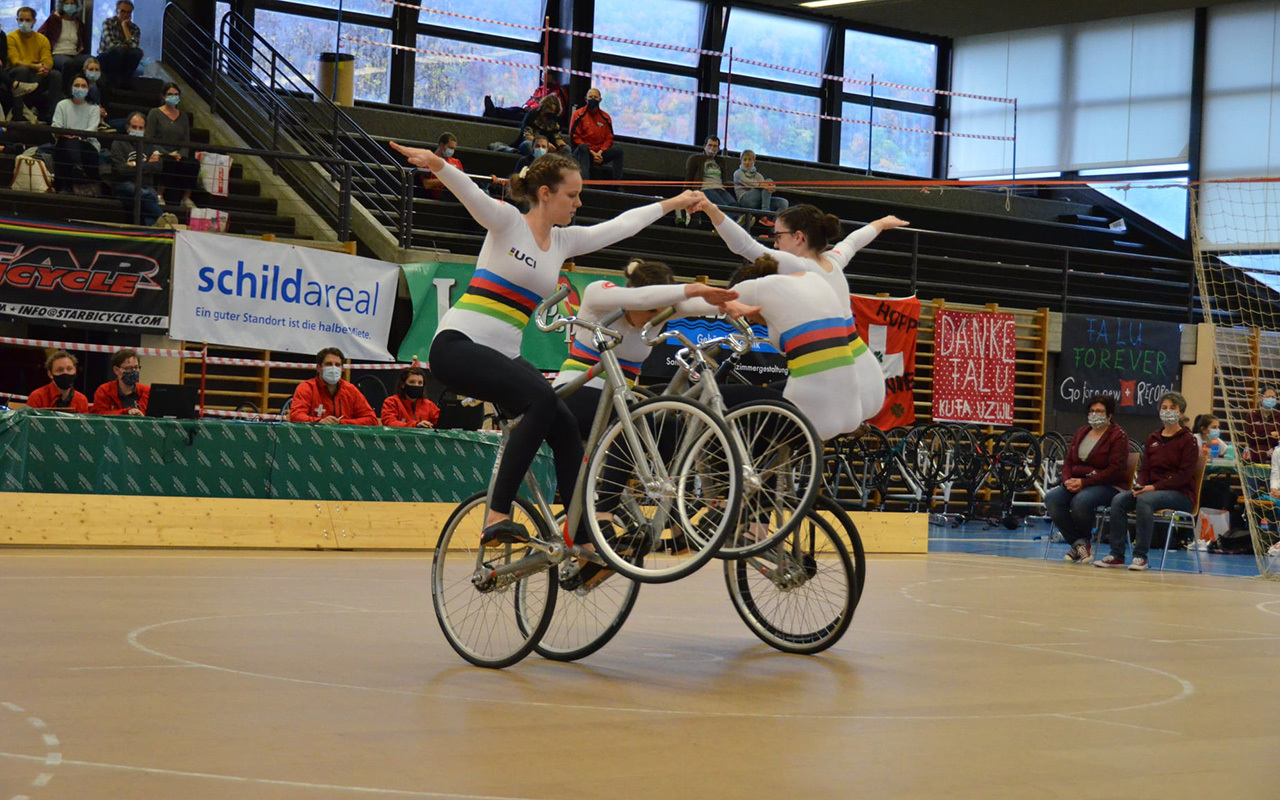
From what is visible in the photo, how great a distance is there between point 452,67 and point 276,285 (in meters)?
9.25

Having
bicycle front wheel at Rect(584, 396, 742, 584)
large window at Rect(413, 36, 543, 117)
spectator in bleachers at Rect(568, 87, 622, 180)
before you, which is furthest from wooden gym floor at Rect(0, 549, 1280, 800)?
large window at Rect(413, 36, 543, 117)

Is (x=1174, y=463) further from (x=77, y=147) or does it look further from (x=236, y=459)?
(x=77, y=147)

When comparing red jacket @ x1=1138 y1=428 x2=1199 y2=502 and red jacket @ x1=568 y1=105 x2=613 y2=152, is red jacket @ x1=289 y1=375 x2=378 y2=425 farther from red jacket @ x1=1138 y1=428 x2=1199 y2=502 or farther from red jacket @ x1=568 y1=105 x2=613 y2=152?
red jacket @ x1=568 y1=105 x2=613 y2=152

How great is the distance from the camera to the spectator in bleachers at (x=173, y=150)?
14.1m

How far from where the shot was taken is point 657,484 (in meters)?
4.73

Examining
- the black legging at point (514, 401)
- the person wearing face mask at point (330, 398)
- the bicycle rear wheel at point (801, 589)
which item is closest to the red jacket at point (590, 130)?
the person wearing face mask at point (330, 398)

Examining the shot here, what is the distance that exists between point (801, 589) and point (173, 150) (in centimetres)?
1065

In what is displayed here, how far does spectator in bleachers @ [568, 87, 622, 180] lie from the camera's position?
18312 millimetres

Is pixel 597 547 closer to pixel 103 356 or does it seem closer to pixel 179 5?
pixel 103 356

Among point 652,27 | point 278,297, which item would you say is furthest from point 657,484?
point 652,27

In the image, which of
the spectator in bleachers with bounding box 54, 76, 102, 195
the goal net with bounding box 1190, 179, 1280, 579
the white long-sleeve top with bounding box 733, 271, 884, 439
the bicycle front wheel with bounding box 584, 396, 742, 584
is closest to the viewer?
the bicycle front wheel with bounding box 584, 396, 742, 584

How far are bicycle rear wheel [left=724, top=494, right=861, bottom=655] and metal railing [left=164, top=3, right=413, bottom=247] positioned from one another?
9140 millimetres

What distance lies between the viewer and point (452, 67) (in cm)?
2133

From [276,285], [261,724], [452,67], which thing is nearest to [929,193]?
[452,67]
